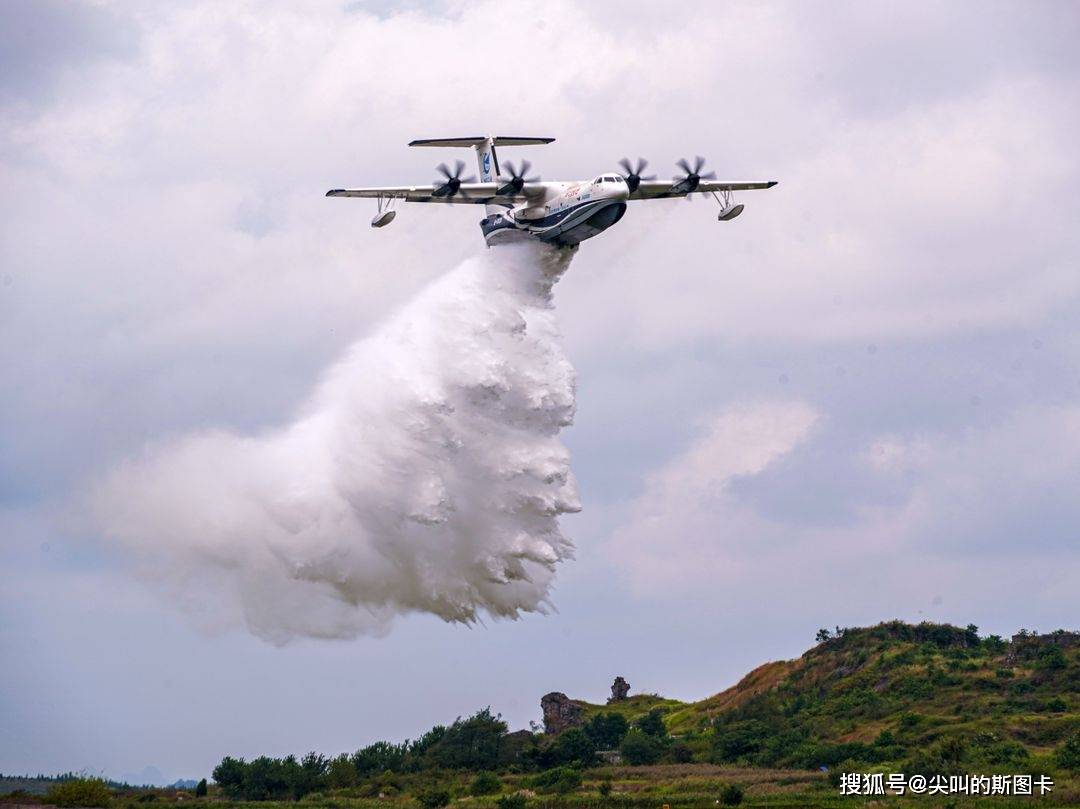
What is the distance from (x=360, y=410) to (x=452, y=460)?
3713 millimetres

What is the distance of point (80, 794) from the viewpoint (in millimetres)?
48250

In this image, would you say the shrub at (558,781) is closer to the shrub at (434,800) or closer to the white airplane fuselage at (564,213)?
the shrub at (434,800)

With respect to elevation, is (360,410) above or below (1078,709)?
above

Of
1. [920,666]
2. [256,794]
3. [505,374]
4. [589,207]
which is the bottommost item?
[256,794]

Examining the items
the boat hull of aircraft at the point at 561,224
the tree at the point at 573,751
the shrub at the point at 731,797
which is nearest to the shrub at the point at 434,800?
the shrub at the point at 731,797

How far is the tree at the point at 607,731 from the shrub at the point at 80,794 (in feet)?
102

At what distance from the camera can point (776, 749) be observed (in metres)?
66.6

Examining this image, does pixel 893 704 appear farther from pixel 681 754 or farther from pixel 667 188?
pixel 667 188

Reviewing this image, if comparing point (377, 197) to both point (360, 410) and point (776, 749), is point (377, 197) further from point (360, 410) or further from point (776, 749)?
point (776, 749)

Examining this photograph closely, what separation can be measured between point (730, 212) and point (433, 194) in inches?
412

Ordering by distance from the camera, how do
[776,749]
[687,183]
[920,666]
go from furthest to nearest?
1. [920,666]
2. [776,749]
3. [687,183]

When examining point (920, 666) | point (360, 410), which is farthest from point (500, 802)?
point (920, 666)

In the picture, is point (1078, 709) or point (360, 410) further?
point (1078, 709)

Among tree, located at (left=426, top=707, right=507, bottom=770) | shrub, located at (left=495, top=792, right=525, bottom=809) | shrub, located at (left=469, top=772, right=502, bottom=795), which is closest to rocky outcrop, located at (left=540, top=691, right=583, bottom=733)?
tree, located at (left=426, top=707, right=507, bottom=770)
